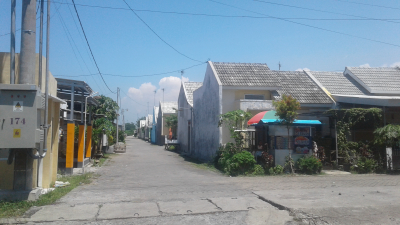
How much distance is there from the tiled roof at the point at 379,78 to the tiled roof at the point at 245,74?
6.60 metres

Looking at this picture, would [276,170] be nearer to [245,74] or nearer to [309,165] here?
[309,165]

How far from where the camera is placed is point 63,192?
11.0 m

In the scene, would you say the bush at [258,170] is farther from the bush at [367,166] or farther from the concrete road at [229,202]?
the bush at [367,166]

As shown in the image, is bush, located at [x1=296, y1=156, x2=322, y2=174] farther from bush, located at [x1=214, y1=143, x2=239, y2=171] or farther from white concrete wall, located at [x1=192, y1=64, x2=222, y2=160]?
white concrete wall, located at [x1=192, y1=64, x2=222, y2=160]

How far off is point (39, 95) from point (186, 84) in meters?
26.5

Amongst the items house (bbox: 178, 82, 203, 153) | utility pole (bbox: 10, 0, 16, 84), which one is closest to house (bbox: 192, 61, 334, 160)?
house (bbox: 178, 82, 203, 153)

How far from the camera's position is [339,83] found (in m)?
23.6

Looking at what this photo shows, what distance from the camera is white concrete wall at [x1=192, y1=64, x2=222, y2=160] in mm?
20312

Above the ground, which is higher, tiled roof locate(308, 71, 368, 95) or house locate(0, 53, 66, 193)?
tiled roof locate(308, 71, 368, 95)

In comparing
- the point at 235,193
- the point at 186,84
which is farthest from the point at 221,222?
the point at 186,84

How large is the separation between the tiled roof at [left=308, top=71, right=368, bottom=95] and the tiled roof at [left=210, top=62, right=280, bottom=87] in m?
4.10

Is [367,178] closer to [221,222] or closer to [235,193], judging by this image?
[235,193]

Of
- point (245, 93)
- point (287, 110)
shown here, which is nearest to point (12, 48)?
point (287, 110)

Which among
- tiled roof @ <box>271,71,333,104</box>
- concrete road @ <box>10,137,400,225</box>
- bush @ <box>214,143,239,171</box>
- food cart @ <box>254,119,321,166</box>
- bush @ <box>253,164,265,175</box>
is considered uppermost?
tiled roof @ <box>271,71,333,104</box>
